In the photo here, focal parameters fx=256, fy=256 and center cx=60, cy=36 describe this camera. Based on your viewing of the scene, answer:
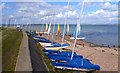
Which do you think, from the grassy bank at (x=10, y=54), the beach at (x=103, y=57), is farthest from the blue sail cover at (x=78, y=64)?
the beach at (x=103, y=57)

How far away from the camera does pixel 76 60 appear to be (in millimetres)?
24859

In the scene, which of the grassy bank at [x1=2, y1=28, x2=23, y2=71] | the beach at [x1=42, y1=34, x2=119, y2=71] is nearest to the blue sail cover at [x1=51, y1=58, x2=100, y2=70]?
the grassy bank at [x1=2, y1=28, x2=23, y2=71]

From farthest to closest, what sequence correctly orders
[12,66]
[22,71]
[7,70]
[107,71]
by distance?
[107,71], [12,66], [7,70], [22,71]

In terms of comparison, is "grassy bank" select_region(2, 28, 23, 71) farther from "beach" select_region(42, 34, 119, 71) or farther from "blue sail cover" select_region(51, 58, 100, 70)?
"beach" select_region(42, 34, 119, 71)

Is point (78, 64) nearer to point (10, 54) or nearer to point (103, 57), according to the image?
point (10, 54)

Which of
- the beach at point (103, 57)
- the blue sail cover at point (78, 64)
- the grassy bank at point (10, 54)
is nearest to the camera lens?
the grassy bank at point (10, 54)

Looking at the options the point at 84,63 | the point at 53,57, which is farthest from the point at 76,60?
the point at 53,57

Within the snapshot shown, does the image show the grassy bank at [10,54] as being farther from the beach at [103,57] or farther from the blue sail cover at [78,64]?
the beach at [103,57]

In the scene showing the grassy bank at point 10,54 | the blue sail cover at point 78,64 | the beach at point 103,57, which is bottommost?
the beach at point 103,57

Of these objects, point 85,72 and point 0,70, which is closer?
point 0,70

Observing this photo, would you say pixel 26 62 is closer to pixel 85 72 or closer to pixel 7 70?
pixel 7 70

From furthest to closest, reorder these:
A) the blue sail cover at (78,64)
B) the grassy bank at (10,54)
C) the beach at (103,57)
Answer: the beach at (103,57) → the blue sail cover at (78,64) → the grassy bank at (10,54)

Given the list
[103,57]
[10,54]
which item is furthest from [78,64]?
[103,57]

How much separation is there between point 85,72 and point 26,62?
7.77m
